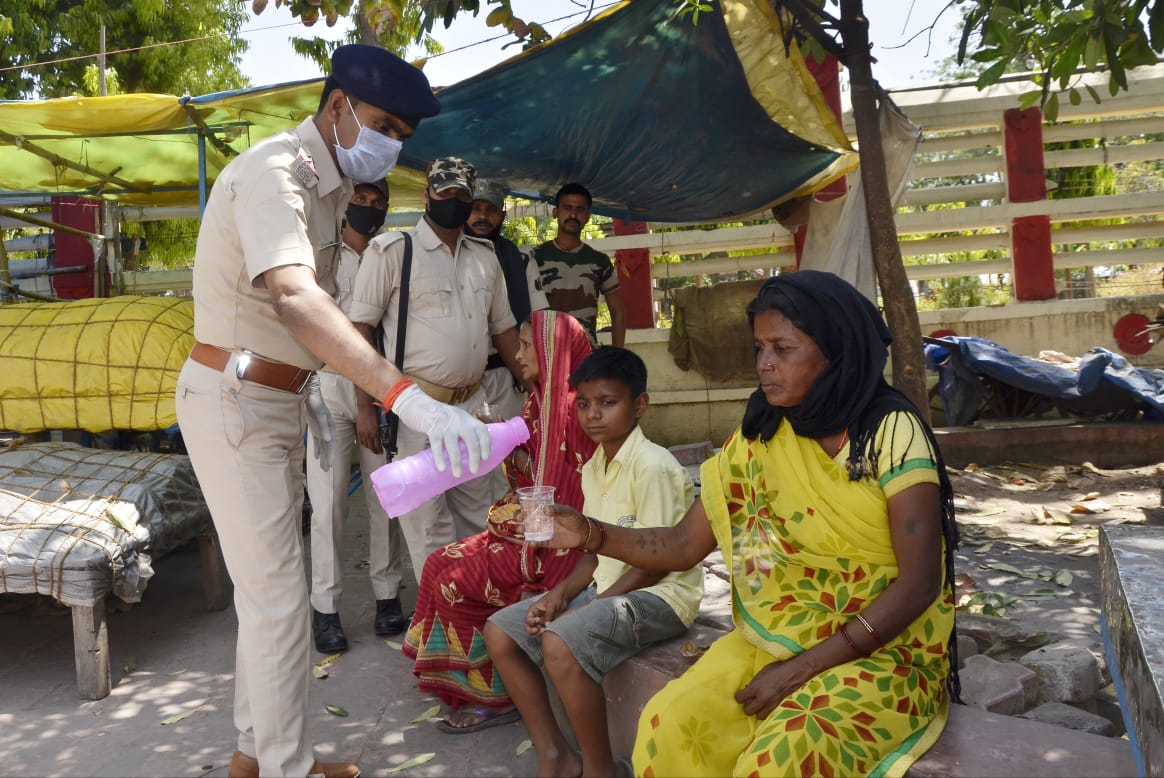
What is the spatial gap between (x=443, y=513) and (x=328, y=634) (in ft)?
2.34

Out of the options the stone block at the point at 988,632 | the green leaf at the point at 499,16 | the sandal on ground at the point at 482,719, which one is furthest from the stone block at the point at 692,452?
the sandal on ground at the point at 482,719

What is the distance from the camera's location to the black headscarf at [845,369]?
7.24 feet

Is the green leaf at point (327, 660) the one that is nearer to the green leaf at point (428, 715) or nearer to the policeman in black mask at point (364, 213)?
the green leaf at point (428, 715)

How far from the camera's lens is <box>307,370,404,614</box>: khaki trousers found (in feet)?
13.9

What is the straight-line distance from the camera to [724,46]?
488 centimetres

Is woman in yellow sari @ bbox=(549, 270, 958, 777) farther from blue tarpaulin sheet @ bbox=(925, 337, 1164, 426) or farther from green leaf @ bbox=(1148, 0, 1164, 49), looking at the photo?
blue tarpaulin sheet @ bbox=(925, 337, 1164, 426)

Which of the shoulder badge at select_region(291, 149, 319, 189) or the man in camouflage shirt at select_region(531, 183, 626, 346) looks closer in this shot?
the shoulder badge at select_region(291, 149, 319, 189)

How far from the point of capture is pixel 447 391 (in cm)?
412

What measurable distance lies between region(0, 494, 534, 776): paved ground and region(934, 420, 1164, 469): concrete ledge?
4263 millimetres

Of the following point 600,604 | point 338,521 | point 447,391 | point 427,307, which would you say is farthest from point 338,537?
point 600,604

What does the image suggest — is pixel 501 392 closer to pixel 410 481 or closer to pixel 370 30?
pixel 410 481

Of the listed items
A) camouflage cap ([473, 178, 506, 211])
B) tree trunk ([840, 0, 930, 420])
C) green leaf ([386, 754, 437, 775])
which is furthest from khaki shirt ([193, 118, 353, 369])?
tree trunk ([840, 0, 930, 420])

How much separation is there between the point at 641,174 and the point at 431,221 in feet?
7.17

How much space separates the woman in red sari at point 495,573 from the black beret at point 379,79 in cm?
98
